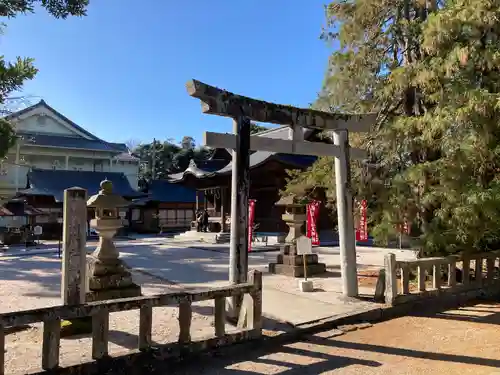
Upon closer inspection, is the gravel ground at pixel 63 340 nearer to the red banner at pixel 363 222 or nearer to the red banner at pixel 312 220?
the red banner at pixel 312 220

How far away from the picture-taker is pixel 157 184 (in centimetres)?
3534

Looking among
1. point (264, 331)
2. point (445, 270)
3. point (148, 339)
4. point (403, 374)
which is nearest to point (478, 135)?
point (445, 270)

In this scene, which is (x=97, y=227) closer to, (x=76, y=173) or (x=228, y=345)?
(x=228, y=345)

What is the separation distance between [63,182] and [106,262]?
26334 mm

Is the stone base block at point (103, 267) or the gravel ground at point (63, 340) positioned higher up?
the stone base block at point (103, 267)

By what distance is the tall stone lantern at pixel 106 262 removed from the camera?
20.7ft

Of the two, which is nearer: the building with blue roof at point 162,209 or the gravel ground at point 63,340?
the gravel ground at point 63,340

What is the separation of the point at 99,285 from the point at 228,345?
2.38 metres

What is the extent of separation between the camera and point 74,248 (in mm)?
4340

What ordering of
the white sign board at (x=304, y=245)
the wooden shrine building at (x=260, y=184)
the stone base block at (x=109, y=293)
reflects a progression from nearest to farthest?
the stone base block at (x=109, y=293)
the white sign board at (x=304, y=245)
the wooden shrine building at (x=260, y=184)

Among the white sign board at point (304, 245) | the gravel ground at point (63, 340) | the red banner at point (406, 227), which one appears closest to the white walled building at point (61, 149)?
the gravel ground at point (63, 340)

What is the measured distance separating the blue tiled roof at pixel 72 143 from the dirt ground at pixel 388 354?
3794 centimetres

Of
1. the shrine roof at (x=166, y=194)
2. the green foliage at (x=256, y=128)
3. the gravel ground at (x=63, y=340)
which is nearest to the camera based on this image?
the gravel ground at (x=63, y=340)

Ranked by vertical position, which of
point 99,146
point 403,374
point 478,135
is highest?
point 99,146
